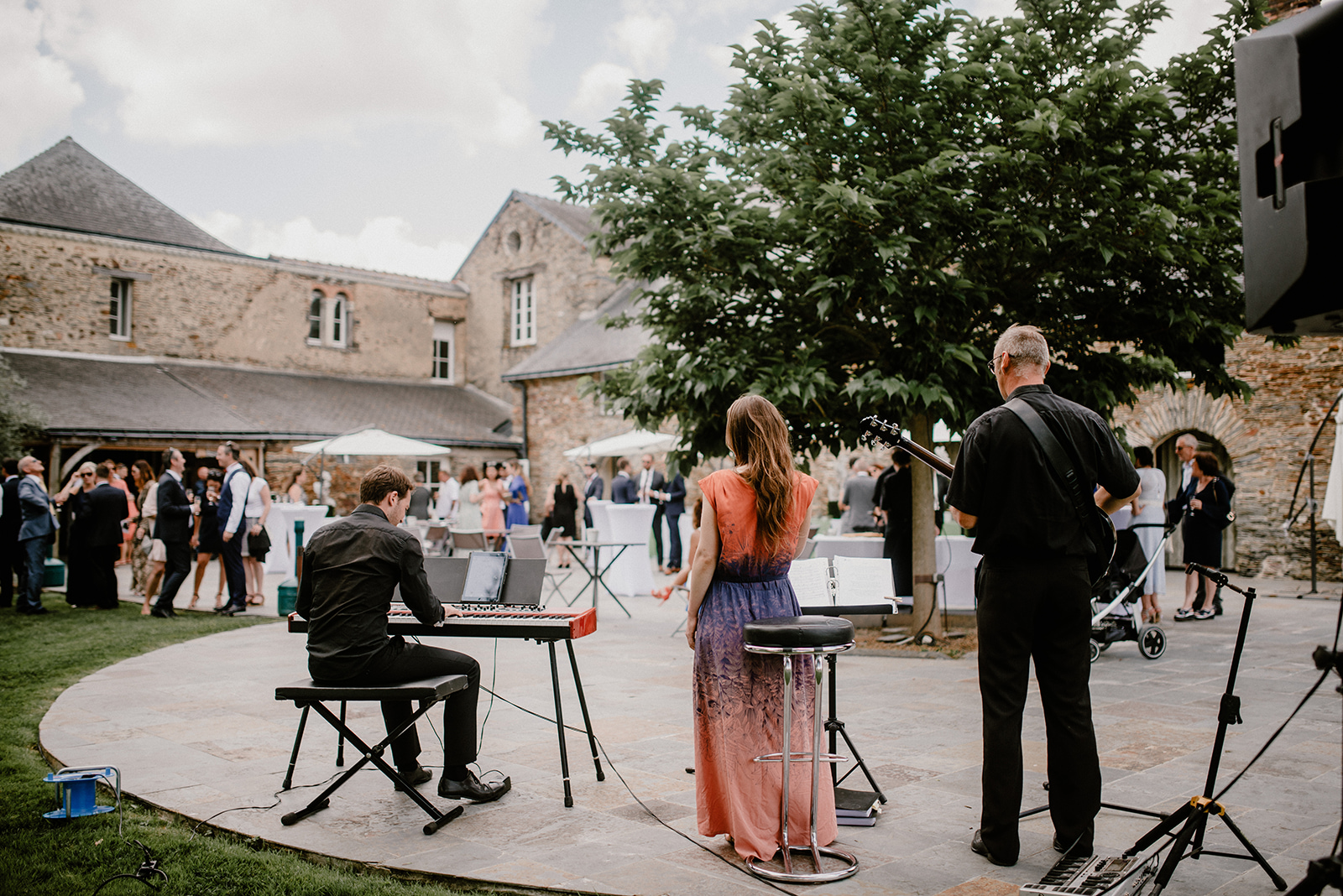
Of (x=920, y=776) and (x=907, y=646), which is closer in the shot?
(x=920, y=776)

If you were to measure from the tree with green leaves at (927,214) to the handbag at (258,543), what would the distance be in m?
5.72

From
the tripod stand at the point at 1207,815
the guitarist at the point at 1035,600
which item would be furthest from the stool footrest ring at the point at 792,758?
the tripod stand at the point at 1207,815

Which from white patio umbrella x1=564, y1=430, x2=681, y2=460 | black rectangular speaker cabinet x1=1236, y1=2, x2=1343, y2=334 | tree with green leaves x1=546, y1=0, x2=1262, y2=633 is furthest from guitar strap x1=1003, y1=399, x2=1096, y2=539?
white patio umbrella x1=564, y1=430, x2=681, y2=460

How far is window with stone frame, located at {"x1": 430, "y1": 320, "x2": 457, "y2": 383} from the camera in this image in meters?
32.3

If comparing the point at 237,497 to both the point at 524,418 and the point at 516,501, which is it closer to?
the point at 516,501

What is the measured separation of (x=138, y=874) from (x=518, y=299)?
2817cm

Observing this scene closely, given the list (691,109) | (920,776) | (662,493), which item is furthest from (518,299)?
(920,776)

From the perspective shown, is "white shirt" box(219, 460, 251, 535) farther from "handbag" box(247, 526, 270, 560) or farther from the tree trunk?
the tree trunk

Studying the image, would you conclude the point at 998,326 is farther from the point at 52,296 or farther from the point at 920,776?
the point at 52,296

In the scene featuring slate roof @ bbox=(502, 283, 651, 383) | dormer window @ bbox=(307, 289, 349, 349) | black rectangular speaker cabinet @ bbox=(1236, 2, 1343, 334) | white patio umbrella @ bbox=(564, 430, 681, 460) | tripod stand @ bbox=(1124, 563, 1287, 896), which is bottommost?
tripod stand @ bbox=(1124, 563, 1287, 896)

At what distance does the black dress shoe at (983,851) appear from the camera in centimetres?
381

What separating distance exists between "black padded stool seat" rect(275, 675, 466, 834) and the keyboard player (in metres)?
0.06

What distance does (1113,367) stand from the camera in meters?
9.14

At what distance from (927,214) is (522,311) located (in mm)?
23782
